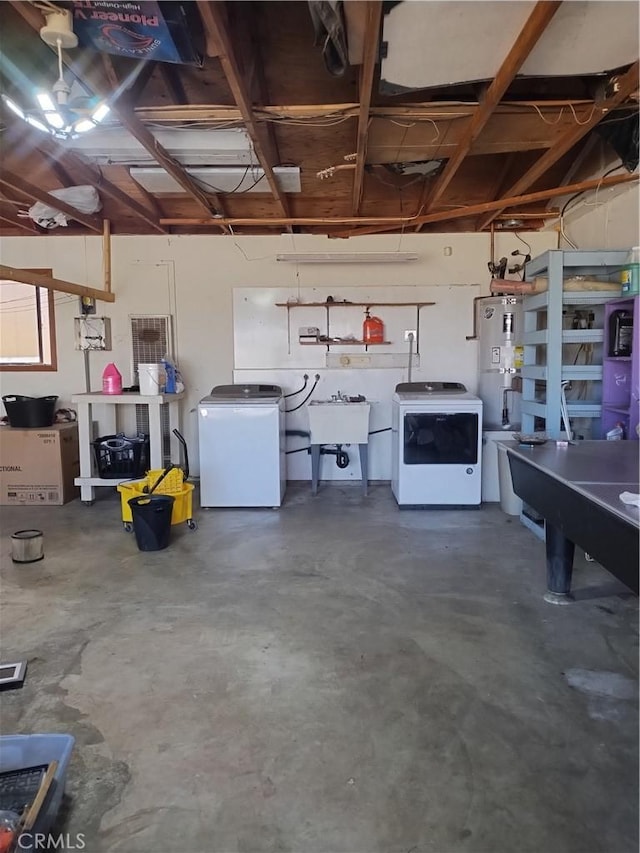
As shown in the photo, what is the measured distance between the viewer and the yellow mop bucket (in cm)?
396

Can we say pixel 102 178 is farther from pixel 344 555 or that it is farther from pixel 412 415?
pixel 344 555

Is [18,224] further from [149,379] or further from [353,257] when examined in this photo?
[353,257]

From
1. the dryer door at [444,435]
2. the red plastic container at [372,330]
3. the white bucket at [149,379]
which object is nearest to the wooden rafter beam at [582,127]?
the red plastic container at [372,330]

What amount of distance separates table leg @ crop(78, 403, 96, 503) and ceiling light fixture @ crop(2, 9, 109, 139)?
2345 millimetres

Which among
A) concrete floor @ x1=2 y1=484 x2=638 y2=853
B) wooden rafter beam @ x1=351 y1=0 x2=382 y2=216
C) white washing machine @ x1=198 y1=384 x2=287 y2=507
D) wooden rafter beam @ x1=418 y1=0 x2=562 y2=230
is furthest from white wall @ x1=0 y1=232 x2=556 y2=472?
concrete floor @ x1=2 y1=484 x2=638 y2=853

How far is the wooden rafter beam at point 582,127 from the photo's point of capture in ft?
8.55

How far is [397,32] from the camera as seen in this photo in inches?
88.0

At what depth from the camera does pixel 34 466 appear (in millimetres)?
4840

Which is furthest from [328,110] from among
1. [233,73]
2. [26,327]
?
[26,327]

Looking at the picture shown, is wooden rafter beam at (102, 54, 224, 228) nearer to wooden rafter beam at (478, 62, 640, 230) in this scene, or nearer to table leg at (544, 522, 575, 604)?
wooden rafter beam at (478, 62, 640, 230)

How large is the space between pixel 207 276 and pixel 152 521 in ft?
9.29

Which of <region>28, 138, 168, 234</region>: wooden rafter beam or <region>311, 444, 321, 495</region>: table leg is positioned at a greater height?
<region>28, 138, 168, 234</region>: wooden rafter beam

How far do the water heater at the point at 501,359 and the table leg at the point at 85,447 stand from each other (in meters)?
3.55

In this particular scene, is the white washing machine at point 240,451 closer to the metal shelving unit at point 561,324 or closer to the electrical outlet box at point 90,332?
the electrical outlet box at point 90,332
